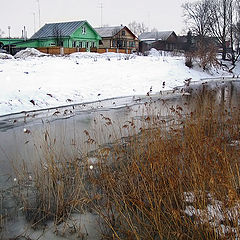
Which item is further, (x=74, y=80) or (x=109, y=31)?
(x=109, y=31)

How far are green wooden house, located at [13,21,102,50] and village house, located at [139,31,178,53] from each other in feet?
69.8

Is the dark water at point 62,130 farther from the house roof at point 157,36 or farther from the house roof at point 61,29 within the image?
the house roof at point 157,36

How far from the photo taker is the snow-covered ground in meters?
14.0

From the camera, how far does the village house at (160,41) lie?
73.9 meters

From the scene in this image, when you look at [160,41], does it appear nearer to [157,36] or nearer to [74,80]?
[157,36]

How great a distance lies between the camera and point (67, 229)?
4.27 m

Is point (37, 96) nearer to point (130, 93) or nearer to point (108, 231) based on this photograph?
point (130, 93)

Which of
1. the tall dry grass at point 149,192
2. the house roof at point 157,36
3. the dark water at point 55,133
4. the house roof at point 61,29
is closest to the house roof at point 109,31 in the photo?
the house roof at point 61,29

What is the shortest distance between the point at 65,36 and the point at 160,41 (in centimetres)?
3217

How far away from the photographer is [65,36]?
47.4 m

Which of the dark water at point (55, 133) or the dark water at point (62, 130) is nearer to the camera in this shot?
the dark water at point (55, 133)

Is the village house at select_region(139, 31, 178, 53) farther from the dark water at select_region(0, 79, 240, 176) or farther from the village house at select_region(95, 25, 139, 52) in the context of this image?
the dark water at select_region(0, 79, 240, 176)

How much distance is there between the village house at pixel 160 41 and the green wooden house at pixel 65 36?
21.3 meters

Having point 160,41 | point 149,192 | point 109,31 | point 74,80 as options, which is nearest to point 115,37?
point 109,31
